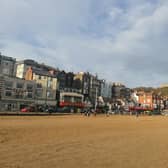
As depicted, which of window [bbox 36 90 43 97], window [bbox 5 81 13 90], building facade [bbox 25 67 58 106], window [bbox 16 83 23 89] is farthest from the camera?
building facade [bbox 25 67 58 106]

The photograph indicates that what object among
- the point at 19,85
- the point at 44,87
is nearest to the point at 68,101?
the point at 44,87

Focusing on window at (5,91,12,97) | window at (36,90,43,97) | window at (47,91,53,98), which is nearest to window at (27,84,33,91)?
window at (36,90,43,97)

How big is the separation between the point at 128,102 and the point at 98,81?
69.8 ft

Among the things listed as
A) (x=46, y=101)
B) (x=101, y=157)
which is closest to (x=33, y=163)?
(x=101, y=157)

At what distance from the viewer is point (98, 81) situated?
152 meters

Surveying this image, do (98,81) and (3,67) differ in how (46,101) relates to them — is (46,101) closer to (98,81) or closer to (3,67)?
(3,67)

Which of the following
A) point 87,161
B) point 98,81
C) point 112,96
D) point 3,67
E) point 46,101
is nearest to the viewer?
point 87,161

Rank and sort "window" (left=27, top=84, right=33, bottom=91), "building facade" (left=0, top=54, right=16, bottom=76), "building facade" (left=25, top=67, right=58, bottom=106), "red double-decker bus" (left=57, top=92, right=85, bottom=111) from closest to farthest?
"window" (left=27, top=84, right=33, bottom=91)
"building facade" (left=25, top=67, right=58, bottom=106)
"red double-decker bus" (left=57, top=92, right=85, bottom=111)
"building facade" (left=0, top=54, right=16, bottom=76)

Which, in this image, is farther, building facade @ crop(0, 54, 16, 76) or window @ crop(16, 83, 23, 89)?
building facade @ crop(0, 54, 16, 76)

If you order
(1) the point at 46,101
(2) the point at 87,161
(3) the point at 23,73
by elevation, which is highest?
(3) the point at 23,73

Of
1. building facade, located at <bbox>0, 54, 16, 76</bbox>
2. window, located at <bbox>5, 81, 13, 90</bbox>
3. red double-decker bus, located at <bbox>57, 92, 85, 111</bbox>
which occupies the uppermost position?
building facade, located at <bbox>0, 54, 16, 76</bbox>

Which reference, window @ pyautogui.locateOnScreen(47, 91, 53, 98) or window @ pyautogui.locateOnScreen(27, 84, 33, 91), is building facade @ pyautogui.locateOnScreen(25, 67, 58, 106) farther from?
window @ pyautogui.locateOnScreen(27, 84, 33, 91)

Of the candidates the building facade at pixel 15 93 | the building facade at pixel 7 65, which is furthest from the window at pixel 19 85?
the building facade at pixel 7 65

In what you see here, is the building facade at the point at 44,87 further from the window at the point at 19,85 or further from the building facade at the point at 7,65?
the building facade at the point at 7,65
